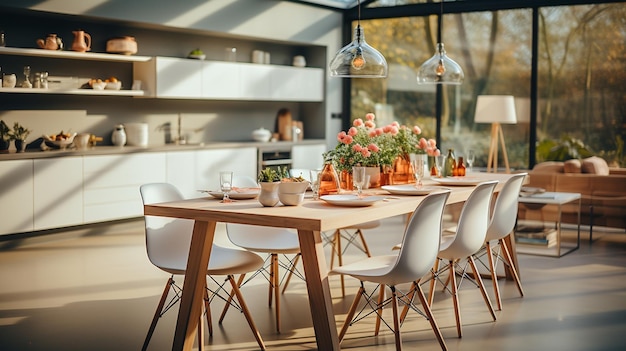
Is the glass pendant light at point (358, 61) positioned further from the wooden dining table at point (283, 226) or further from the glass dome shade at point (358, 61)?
the wooden dining table at point (283, 226)

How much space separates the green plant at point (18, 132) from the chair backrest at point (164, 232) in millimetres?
3136

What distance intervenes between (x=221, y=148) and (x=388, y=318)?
4244 mm

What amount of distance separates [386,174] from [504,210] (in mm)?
769

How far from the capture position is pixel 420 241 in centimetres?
370

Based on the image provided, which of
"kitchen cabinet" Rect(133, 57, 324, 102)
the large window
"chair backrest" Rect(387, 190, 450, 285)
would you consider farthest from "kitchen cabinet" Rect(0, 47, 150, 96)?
"chair backrest" Rect(387, 190, 450, 285)

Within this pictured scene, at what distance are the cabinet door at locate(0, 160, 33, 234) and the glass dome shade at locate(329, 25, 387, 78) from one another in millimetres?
3192

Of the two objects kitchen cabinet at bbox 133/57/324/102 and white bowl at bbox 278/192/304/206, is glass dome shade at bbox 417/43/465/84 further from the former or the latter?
kitchen cabinet at bbox 133/57/324/102

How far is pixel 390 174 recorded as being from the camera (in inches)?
189

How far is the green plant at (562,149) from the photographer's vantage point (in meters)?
8.73

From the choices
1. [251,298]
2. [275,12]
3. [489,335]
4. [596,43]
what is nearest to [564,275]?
[489,335]

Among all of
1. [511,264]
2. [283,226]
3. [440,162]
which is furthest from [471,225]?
[283,226]

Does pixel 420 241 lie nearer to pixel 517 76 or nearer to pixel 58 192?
pixel 58 192

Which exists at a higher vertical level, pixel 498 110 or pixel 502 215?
pixel 498 110

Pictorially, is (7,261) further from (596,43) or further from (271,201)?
(596,43)
